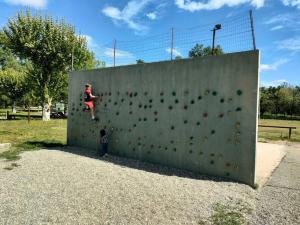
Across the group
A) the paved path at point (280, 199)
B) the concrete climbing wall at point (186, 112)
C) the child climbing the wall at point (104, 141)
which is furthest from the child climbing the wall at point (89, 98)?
the paved path at point (280, 199)

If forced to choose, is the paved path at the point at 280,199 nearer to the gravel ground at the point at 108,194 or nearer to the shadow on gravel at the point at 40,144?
the gravel ground at the point at 108,194

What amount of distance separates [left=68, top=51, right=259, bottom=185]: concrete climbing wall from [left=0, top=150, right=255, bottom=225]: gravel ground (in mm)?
601

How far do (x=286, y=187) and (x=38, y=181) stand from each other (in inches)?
224

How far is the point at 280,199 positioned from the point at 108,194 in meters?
3.44

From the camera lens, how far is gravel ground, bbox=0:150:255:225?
4633 mm

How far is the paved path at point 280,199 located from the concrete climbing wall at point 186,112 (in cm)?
65

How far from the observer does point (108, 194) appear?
18.7 ft

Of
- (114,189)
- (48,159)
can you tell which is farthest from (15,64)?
(114,189)

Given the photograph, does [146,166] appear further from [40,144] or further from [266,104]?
[266,104]

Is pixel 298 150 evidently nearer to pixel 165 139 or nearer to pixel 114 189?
pixel 165 139

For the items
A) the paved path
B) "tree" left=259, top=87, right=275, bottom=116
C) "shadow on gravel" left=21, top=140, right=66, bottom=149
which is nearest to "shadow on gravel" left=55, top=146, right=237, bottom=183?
the paved path

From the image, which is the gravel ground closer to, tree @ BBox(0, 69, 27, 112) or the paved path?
the paved path

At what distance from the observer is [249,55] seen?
6734 mm

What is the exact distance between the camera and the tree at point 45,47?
2414cm
